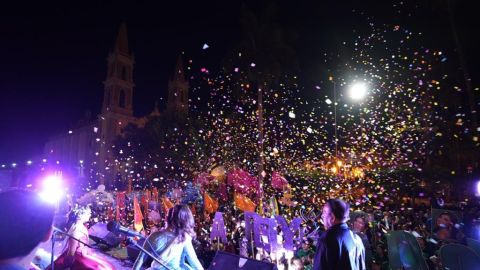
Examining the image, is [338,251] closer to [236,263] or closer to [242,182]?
[236,263]

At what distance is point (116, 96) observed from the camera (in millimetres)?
57844

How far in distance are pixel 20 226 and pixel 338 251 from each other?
9.09 ft

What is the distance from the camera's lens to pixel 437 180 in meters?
19.0

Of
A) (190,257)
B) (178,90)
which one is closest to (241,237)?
(190,257)

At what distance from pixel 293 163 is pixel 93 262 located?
74.2 ft

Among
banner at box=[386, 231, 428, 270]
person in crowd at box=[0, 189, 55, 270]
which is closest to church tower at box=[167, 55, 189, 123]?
banner at box=[386, 231, 428, 270]

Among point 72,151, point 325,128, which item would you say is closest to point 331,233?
point 325,128

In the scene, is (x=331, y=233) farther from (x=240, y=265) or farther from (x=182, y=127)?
(x=182, y=127)

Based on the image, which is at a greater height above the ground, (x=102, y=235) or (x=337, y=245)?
(x=337, y=245)

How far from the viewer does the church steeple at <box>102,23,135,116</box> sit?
5794 centimetres

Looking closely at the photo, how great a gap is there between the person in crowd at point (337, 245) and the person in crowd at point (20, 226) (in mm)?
2619

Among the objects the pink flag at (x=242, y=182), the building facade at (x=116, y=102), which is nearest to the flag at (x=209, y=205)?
the pink flag at (x=242, y=182)

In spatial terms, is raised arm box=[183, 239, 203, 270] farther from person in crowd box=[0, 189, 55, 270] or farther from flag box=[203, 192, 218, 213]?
flag box=[203, 192, 218, 213]

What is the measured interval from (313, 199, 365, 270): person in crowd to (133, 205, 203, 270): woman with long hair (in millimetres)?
1443
